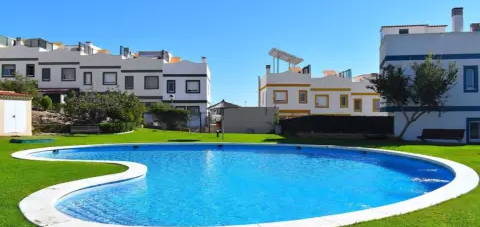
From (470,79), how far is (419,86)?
4.80 meters

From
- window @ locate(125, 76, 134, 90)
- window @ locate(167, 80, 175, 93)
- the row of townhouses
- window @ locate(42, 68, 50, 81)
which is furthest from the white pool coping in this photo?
window @ locate(42, 68, 50, 81)

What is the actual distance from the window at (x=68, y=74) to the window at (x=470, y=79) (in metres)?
39.6

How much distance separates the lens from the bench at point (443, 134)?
29.0m

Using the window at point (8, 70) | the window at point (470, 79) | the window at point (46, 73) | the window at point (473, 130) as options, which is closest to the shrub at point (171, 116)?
the window at point (46, 73)

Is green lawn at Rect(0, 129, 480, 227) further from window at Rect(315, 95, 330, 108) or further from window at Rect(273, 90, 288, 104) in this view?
window at Rect(315, 95, 330, 108)

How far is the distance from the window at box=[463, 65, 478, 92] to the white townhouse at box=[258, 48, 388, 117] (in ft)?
66.6

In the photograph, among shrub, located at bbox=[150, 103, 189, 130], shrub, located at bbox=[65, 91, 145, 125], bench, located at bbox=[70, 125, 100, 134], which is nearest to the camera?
bench, located at bbox=[70, 125, 100, 134]

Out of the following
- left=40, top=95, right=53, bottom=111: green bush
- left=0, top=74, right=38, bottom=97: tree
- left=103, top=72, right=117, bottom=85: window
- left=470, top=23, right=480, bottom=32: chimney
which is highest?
left=470, top=23, right=480, bottom=32: chimney

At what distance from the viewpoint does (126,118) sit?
113 ft

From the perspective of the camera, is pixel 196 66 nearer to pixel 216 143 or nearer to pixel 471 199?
pixel 216 143

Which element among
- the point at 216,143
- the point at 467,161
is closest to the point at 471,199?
the point at 467,161

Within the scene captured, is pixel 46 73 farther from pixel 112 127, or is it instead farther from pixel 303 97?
pixel 303 97

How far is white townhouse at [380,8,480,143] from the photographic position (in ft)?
97.2

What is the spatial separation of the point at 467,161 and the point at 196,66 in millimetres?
36765
